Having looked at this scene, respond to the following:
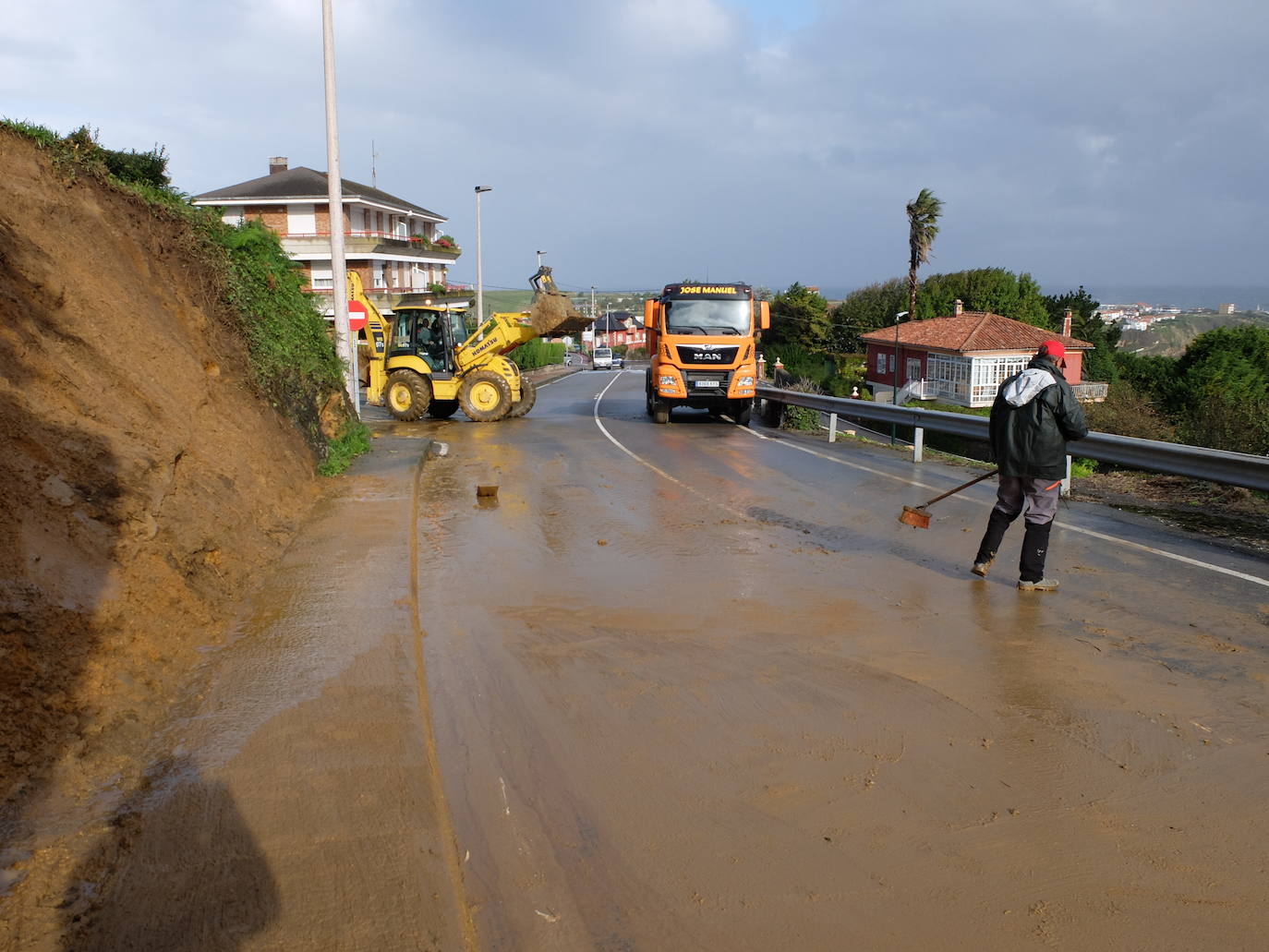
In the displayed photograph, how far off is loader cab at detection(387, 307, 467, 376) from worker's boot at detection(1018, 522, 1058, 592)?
55.3 feet

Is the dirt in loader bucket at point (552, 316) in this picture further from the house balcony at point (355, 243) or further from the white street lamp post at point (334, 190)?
the house balcony at point (355, 243)

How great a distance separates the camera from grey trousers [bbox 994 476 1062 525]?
8.07m

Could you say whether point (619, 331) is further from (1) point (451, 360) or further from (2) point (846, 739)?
(2) point (846, 739)

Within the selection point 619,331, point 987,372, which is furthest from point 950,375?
point 619,331

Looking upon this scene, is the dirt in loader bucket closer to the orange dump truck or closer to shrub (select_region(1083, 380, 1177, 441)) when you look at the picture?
the orange dump truck

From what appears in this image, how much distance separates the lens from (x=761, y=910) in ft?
12.0

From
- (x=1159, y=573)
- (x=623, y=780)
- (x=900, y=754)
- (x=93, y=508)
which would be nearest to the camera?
(x=623, y=780)

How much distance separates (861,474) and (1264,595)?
23.2 ft

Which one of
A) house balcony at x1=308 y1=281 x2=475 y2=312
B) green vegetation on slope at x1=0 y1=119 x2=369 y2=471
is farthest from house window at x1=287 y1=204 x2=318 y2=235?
green vegetation on slope at x1=0 y1=119 x2=369 y2=471

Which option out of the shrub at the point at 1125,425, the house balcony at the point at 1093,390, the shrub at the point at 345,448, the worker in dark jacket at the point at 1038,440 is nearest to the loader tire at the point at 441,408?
the shrub at the point at 345,448

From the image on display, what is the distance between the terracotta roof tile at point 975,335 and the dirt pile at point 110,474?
2051 inches

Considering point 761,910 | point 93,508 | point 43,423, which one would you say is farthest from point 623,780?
point 43,423

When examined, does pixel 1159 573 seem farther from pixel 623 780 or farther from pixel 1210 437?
pixel 1210 437

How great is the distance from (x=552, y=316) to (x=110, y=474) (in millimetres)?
16847
